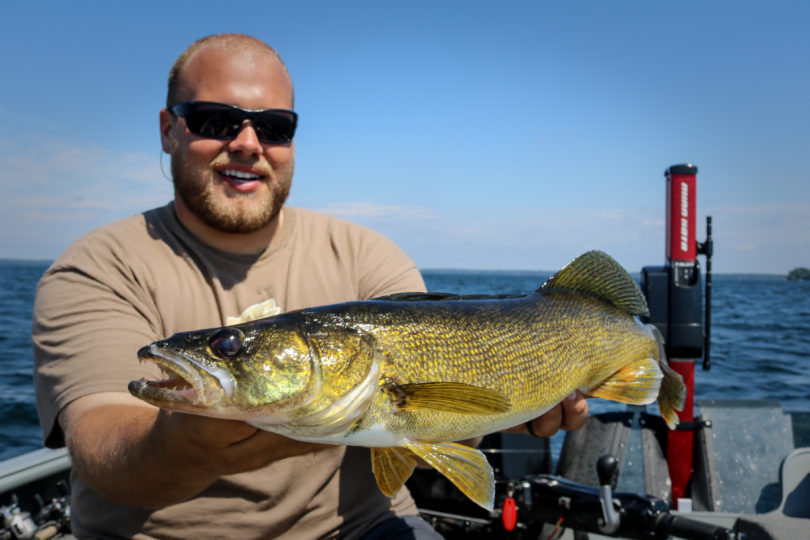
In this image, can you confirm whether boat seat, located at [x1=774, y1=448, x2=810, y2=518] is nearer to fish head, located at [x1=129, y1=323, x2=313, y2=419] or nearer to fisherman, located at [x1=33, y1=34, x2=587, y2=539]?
fisherman, located at [x1=33, y1=34, x2=587, y2=539]

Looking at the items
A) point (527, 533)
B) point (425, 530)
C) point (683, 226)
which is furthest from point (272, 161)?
point (683, 226)

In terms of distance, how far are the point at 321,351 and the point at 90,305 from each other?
4.45ft

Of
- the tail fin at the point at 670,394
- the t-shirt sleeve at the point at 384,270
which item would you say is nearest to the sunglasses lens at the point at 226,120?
the t-shirt sleeve at the point at 384,270

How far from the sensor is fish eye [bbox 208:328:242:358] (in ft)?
6.05

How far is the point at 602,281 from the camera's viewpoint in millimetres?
3096

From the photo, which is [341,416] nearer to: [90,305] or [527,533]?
[90,305]

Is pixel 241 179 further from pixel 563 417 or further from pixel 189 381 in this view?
pixel 563 417

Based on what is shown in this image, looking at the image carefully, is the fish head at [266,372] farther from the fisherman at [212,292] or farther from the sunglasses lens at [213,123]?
the sunglasses lens at [213,123]

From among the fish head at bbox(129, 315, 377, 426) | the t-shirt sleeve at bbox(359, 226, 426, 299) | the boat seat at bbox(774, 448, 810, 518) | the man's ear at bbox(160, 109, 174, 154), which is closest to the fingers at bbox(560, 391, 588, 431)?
the t-shirt sleeve at bbox(359, 226, 426, 299)

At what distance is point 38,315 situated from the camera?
9.29 feet

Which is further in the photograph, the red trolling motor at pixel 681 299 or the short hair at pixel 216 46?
the red trolling motor at pixel 681 299

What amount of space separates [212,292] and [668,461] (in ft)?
14.8

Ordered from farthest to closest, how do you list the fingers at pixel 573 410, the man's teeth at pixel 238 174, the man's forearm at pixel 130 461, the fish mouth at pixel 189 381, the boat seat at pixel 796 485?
the boat seat at pixel 796 485, the man's teeth at pixel 238 174, the fingers at pixel 573 410, the man's forearm at pixel 130 461, the fish mouth at pixel 189 381

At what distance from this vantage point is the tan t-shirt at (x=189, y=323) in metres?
2.64
